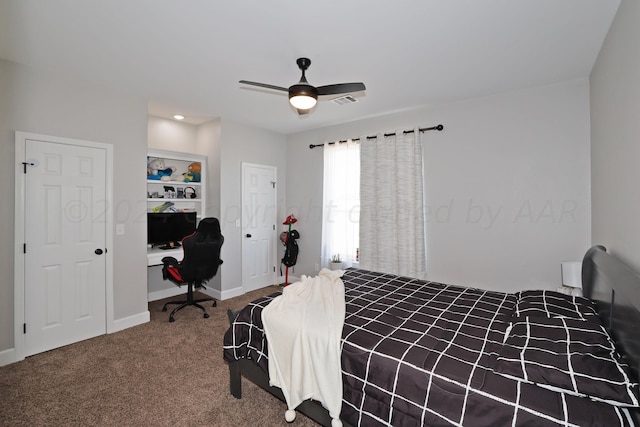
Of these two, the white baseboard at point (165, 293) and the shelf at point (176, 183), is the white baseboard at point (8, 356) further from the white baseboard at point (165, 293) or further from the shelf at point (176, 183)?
the shelf at point (176, 183)

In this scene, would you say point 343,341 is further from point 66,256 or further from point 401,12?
point 66,256

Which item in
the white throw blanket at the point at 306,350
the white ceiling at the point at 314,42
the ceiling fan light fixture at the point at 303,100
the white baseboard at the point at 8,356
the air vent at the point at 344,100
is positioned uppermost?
the air vent at the point at 344,100

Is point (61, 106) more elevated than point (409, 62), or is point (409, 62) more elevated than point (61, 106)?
point (409, 62)

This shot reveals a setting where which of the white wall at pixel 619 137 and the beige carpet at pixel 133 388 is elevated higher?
the white wall at pixel 619 137

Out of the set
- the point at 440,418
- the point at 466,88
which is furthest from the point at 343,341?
the point at 466,88

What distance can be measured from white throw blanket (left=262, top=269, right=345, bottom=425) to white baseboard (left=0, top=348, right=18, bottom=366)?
2.54 metres

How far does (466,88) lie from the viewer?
10.3 feet

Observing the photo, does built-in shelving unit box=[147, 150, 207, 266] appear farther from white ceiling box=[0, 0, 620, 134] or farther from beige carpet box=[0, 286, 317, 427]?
beige carpet box=[0, 286, 317, 427]

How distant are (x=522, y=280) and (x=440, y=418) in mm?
2483

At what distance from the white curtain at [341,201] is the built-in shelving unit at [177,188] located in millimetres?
1965

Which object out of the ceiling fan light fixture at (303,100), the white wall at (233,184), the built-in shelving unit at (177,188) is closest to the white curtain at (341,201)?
the white wall at (233,184)

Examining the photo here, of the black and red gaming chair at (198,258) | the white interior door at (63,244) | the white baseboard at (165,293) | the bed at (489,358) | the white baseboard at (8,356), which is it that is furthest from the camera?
the white baseboard at (165,293)

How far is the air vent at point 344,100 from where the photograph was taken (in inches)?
135

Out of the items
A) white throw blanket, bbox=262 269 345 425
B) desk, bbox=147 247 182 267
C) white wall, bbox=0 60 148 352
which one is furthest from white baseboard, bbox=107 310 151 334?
white throw blanket, bbox=262 269 345 425
